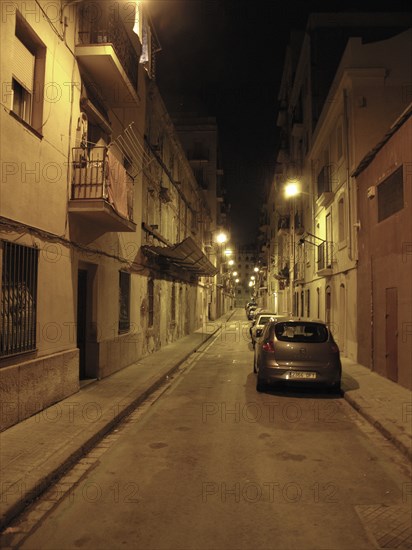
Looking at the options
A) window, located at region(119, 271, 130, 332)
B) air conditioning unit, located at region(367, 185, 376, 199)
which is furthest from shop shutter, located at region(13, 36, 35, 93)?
air conditioning unit, located at region(367, 185, 376, 199)

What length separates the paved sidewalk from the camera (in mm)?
4918

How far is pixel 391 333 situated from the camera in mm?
11383

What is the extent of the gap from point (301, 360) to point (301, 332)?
34.9 inches

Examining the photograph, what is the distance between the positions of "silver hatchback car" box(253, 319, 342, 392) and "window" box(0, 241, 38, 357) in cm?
478

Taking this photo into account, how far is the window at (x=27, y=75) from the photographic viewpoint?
7.62 meters

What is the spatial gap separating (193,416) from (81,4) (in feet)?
Answer: 28.8

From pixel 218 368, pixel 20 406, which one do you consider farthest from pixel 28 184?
pixel 218 368

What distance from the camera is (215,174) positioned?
5125cm

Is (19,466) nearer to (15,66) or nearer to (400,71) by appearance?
(15,66)

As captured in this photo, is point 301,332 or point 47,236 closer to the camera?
point 47,236

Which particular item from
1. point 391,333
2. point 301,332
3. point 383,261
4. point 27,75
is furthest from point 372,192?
point 27,75

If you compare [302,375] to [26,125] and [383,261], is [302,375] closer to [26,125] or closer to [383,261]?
[383,261]

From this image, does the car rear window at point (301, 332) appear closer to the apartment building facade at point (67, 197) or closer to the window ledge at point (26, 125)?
the apartment building facade at point (67, 197)

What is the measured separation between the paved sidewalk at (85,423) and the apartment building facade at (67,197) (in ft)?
1.48
